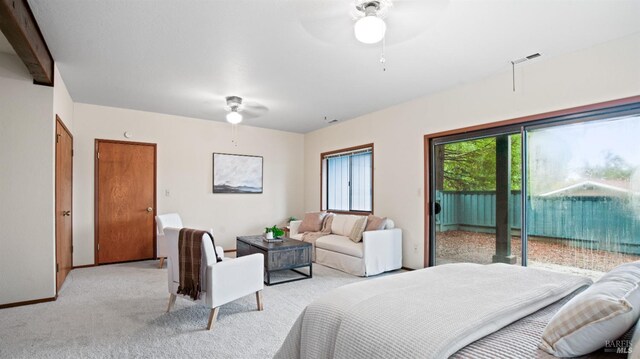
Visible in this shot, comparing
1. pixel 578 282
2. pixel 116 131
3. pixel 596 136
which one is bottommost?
pixel 578 282

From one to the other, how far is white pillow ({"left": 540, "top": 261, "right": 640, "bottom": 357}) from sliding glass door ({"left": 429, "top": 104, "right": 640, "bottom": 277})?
2.32 m

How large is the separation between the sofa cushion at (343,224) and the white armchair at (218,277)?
2438 mm

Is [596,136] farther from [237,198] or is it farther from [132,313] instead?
[237,198]

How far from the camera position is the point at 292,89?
432 cm

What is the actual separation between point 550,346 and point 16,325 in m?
3.95

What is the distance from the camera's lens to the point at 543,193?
3.44 m

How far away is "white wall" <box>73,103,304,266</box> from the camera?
500 centimetres

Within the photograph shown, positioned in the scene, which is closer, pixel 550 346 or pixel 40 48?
pixel 550 346

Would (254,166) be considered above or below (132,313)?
above

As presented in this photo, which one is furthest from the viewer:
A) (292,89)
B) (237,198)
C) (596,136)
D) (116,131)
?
(237,198)

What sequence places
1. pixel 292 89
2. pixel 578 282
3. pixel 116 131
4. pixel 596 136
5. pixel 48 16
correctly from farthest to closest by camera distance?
pixel 116 131
pixel 292 89
pixel 596 136
pixel 48 16
pixel 578 282

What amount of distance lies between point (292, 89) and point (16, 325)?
3.71 meters

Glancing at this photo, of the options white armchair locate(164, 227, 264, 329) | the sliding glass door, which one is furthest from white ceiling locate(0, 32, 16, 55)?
the sliding glass door

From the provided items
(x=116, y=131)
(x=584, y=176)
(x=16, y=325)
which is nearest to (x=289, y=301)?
(x=16, y=325)
